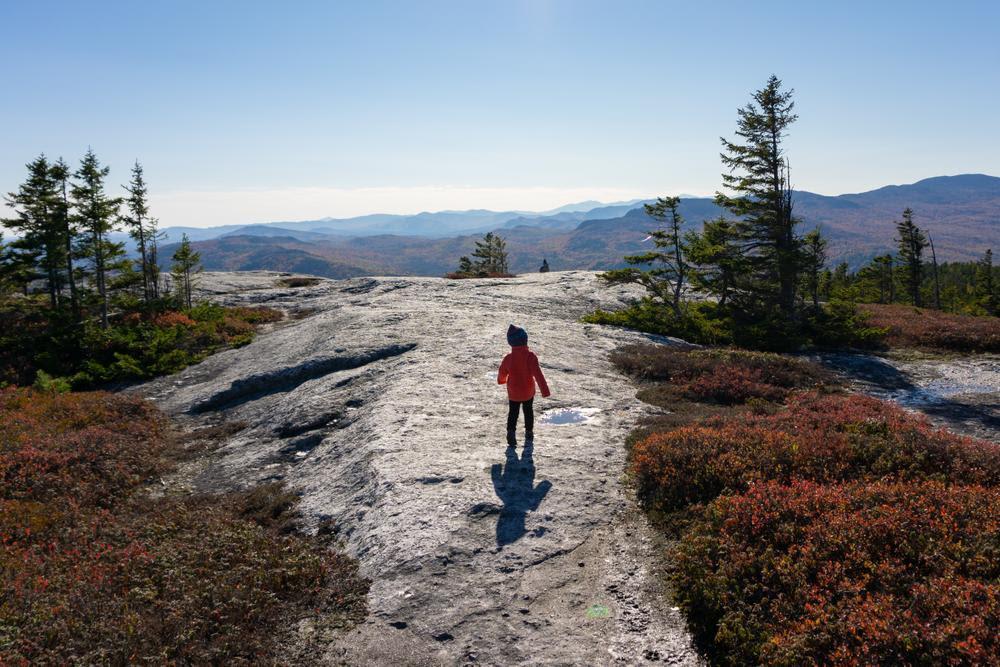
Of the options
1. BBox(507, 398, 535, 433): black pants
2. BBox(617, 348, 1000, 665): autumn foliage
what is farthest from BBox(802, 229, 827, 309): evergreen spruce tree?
BBox(507, 398, 535, 433): black pants

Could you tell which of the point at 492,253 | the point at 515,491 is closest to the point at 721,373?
the point at 515,491

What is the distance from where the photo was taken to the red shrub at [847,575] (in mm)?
5082

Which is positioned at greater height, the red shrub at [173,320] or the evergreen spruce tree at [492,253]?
the evergreen spruce tree at [492,253]

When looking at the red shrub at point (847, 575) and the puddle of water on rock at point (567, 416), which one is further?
the puddle of water on rock at point (567, 416)

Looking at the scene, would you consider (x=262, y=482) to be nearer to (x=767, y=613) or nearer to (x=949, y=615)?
(x=767, y=613)

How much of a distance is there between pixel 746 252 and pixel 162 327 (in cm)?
3277

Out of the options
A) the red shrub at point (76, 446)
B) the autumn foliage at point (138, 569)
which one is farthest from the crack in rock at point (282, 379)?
the autumn foliage at point (138, 569)

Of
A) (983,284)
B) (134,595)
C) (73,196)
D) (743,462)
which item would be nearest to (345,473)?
(134,595)

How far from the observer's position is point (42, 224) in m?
33.2

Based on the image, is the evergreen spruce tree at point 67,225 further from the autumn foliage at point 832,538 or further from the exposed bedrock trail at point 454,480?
the autumn foliage at point 832,538

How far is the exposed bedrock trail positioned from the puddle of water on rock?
0.12m

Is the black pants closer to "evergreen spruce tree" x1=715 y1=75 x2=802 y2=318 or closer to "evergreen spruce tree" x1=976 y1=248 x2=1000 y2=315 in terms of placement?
"evergreen spruce tree" x1=715 y1=75 x2=802 y2=318

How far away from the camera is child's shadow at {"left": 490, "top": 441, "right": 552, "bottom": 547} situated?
8219 millimetres

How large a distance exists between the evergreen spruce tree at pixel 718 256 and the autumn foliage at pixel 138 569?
25.5 meters
